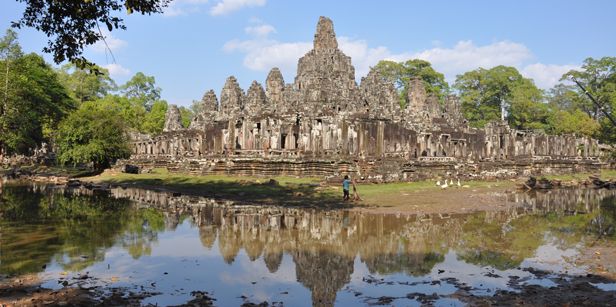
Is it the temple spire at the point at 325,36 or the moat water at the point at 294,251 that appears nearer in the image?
the moat water at the point at 294,251

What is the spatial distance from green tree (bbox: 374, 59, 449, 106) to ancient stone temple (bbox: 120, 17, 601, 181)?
56.8 ft

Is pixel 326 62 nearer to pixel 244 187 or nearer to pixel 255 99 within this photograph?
pixel 255 99

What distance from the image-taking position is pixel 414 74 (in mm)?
84000

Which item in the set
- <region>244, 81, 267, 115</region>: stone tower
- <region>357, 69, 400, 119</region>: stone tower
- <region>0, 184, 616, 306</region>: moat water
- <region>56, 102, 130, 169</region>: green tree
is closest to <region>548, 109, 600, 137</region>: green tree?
<region>357, 69, 400, 119</region>: stone tower

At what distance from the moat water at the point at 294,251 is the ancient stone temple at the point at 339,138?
542 inches

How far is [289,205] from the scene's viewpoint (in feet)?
67.8

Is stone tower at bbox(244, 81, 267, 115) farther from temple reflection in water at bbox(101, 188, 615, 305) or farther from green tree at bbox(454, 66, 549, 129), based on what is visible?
green tree at bbox(454, 66, 549, 129)

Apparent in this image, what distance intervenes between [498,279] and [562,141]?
54592 mm

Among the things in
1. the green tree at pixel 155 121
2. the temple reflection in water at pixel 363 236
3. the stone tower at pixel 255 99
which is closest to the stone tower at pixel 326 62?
the stone tower at pixel 255 99

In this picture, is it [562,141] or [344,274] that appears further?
[562,141]

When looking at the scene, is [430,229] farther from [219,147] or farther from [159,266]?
[219,147]

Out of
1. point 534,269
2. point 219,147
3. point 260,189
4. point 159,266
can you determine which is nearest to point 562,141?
point 219,147

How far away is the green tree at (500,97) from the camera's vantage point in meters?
76.5

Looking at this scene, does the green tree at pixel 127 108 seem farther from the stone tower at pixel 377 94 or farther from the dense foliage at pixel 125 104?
the stone tower at pixel 377 94
